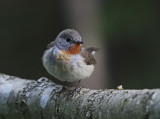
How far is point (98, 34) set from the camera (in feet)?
25.8

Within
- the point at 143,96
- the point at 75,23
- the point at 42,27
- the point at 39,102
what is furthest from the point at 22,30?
the point at 143,96

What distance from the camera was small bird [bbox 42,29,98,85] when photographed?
3.79m

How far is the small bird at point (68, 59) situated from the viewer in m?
3.79

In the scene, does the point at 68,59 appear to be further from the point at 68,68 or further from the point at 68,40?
the point at 68,40

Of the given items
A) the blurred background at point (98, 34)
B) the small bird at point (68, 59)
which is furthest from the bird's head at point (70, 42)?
the blurred background at point (98, 34)

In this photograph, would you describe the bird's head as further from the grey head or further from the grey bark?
the grey bark

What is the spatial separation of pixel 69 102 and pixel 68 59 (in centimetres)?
87

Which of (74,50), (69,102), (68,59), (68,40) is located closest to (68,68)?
(68,59)

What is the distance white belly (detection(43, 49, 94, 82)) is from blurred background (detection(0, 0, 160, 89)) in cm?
368

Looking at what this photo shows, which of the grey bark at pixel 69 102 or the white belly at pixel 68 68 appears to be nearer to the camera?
the grey bark at pixel 69 102

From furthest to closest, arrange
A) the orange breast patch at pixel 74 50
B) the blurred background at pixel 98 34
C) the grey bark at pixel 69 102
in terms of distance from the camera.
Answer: the blurred background at pixel 98 34 → the orange breast patch at pixel 74 50 → the grey bark at pixel 69 102

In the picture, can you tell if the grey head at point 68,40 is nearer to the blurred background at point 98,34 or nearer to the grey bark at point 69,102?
the grey bark at point 69,102

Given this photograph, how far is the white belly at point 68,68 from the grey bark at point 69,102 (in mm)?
191

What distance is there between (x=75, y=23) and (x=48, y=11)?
2.74 metres
